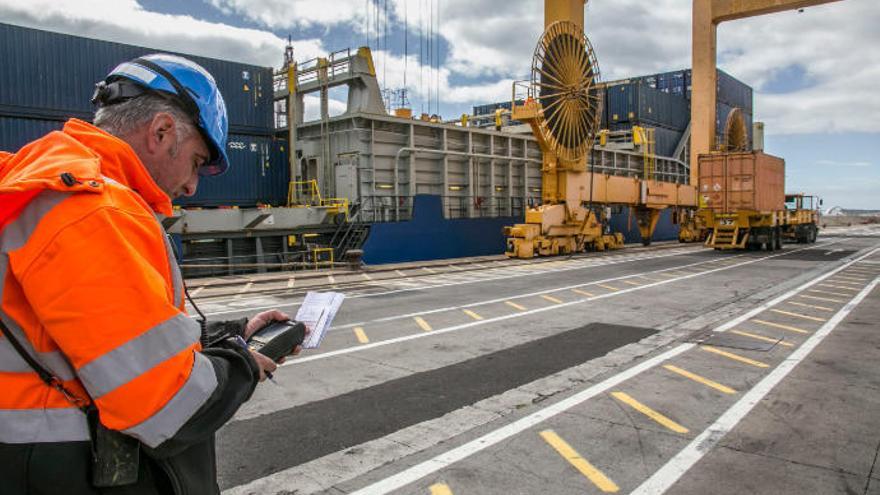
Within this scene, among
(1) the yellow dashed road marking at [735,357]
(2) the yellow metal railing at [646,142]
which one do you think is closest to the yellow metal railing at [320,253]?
(1) the yellow dashed road marking at [735,357]

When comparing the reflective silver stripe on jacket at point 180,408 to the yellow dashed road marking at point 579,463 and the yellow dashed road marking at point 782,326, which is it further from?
the yellow dashed road marking at point 782,326

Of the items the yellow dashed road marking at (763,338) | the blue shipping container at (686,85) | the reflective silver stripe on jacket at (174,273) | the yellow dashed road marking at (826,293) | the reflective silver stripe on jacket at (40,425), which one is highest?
the blue shipping container at (686,85)

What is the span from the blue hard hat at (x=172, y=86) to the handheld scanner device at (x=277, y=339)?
676mm

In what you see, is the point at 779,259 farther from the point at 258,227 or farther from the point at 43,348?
the point at 43,348

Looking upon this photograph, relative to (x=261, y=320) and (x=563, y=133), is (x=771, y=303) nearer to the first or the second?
(x=261, y=320)

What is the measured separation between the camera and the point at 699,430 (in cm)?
438

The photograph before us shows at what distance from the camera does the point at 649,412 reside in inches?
187

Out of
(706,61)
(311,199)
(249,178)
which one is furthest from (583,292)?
(706,61)

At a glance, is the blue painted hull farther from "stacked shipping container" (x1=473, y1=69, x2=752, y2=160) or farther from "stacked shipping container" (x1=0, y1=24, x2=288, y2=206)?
"stacked shipping container" (x1=473, y1=69, x2=752, y2=160)

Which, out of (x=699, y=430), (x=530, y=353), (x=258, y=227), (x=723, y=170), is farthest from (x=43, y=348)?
(x=723, y=170)

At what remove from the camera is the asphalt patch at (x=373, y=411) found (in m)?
3.95

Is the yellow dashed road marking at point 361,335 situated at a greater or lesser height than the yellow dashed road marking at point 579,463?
greater

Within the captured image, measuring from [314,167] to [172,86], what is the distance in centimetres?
2095

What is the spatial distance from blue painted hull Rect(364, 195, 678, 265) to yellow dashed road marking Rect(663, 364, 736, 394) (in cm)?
1438
